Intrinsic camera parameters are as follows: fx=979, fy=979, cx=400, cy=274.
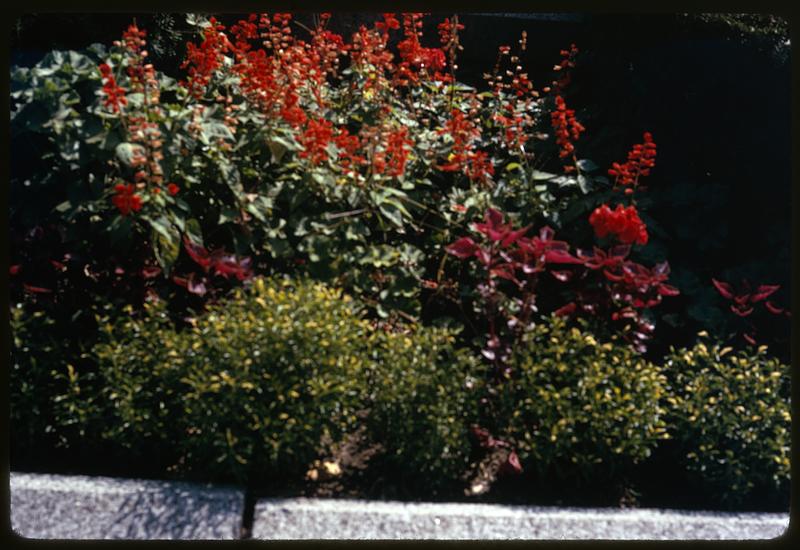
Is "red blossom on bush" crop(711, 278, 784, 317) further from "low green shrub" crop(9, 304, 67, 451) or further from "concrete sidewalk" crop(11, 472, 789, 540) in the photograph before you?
"low green shrub" crop(9, 304, 67, 451)

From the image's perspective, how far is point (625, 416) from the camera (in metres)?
3.29

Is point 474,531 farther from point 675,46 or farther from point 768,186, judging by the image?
point 675,46

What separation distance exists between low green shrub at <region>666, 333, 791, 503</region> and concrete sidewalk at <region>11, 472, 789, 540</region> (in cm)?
22

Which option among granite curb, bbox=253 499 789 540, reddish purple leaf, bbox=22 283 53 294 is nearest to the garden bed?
reddish purple leaf, bbox=22 283 53 294

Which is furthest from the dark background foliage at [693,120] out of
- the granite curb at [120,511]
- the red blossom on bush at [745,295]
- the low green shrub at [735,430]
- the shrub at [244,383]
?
the granite curb at [120,511]

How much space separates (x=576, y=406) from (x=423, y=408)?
0.54 meters

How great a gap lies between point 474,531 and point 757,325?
162 cm

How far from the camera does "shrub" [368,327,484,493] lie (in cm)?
318

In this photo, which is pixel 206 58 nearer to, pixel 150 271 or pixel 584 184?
pixel 150 271

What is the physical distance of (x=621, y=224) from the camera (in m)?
3.50

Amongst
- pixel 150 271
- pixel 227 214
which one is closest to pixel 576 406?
pixel 227 214

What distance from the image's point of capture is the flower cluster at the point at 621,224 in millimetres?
3502

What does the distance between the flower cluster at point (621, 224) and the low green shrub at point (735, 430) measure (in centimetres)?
54

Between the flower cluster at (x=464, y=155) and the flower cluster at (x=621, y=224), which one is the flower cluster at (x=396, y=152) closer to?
the flower cluster at (x=464, y=155)
